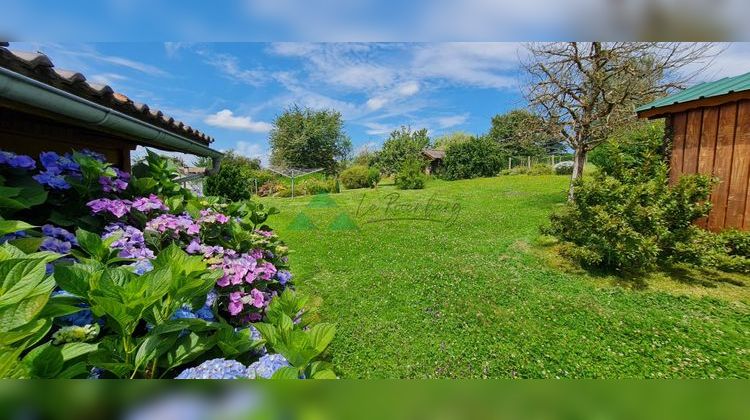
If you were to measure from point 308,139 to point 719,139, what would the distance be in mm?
27197

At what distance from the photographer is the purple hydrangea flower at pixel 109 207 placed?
1565 millimetres

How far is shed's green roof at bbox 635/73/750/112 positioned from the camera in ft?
13.1

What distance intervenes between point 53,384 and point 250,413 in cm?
17

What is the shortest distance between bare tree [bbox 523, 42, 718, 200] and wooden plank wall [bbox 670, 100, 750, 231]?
3.12 metres

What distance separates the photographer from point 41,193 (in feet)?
4.40

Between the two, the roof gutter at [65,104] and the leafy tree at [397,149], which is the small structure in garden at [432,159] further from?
the roof gutter at [65,104]

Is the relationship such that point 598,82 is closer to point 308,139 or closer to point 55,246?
point 55,246

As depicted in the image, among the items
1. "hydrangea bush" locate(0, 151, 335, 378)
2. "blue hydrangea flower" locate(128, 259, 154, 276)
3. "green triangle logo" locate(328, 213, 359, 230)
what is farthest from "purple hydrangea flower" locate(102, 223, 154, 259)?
"green triangle logo" locate(328, 213, 359, 230)

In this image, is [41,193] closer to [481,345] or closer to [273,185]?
[481,345]

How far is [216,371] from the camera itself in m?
0.78

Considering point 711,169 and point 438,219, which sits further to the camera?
point 438,219

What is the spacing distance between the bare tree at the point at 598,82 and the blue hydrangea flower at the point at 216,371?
27.0 feet

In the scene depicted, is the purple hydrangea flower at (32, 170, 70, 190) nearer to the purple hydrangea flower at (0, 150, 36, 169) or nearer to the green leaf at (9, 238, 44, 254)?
the purple hydrangea flower at (0, 150, 36, 169)
